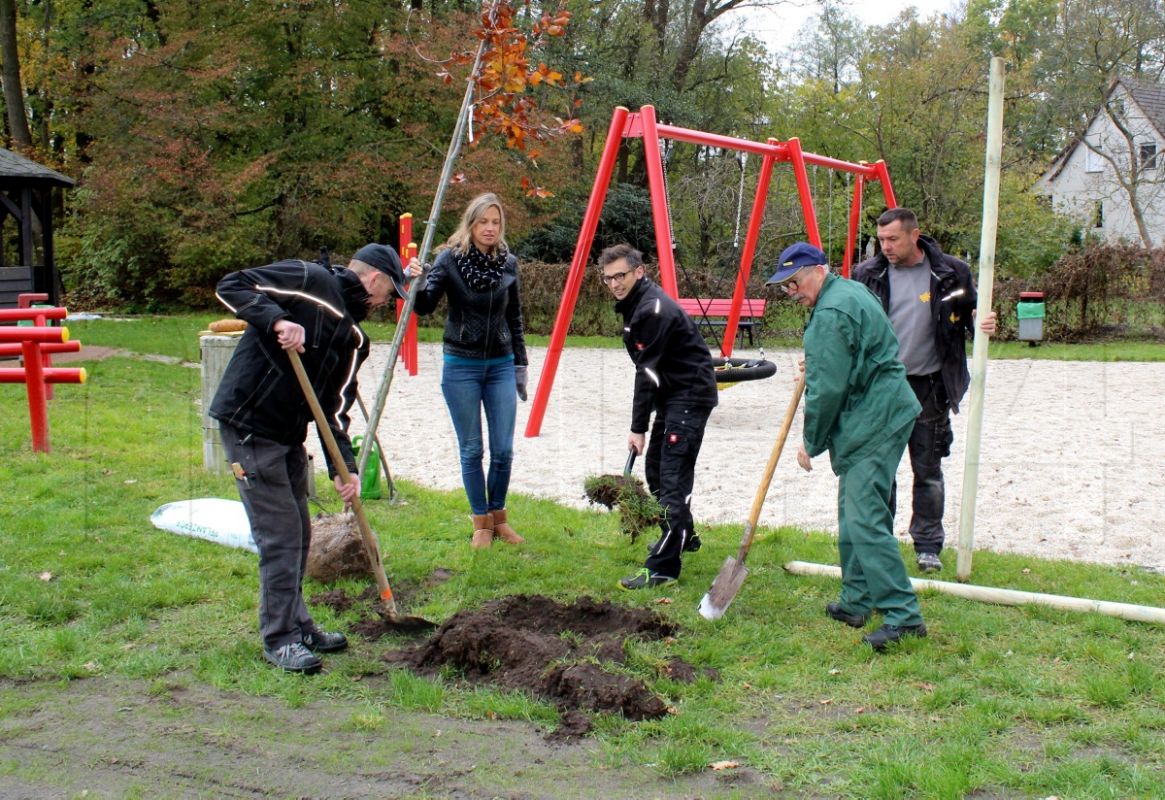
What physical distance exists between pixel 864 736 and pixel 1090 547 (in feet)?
10.9

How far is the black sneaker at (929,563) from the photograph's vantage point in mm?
5750

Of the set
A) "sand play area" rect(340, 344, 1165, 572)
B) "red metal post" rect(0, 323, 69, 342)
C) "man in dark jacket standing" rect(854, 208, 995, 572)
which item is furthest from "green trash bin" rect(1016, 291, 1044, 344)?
"red metal post" rect(0, 323, 69, 342)

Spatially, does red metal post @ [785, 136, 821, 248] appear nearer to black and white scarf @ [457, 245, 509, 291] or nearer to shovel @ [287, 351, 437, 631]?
black and white scarf @ [457, 245, 509, 291]

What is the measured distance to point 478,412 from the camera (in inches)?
241

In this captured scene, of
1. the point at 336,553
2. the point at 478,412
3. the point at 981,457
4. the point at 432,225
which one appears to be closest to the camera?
the point at 432,225

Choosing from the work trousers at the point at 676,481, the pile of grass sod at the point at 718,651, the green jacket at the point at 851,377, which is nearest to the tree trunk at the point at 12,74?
the pile of grass sod at the point at 718,651

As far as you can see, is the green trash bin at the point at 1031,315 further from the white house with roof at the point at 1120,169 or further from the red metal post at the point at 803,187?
the white house with roof at the point at 1120,169

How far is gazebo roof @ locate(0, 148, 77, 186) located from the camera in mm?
17219

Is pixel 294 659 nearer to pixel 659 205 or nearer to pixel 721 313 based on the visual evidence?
pixel 659 205

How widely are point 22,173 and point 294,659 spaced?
15837mm

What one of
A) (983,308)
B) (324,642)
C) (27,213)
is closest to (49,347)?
(324,642)

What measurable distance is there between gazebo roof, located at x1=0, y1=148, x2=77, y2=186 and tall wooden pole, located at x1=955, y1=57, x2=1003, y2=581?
1628 centimetres

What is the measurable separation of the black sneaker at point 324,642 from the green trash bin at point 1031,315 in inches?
663

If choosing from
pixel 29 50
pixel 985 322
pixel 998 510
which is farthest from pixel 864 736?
→ pixel 29 50
